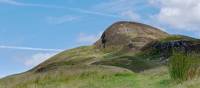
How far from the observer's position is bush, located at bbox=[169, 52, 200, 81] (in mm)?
23500

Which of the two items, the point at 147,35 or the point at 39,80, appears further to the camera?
the point at 147,35

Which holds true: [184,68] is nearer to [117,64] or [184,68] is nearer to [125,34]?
[117,64]

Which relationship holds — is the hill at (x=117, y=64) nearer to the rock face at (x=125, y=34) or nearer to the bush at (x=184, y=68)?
the rock face at (x=125, y=34)

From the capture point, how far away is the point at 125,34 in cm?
9381

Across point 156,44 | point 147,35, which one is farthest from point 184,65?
point 147,35

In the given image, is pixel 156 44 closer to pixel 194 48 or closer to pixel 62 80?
pixel 194 48

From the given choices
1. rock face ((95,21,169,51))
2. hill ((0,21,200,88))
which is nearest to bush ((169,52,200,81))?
hill ((0,21,200,88))

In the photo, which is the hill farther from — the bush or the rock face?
the bush

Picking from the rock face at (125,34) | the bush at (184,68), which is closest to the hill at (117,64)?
the rock face at (125,34)

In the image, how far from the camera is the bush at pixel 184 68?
23.5 m

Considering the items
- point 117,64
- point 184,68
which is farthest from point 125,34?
point 184,68

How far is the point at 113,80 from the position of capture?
29031 millimetres

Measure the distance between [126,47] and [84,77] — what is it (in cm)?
5082

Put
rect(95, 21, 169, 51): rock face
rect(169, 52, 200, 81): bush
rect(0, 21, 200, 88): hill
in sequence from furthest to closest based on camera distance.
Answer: rect(95, 21, 169, 51): rock face, rect(0, 21, 200, 88): hill, rect(169, 52, 200, 81): bush
